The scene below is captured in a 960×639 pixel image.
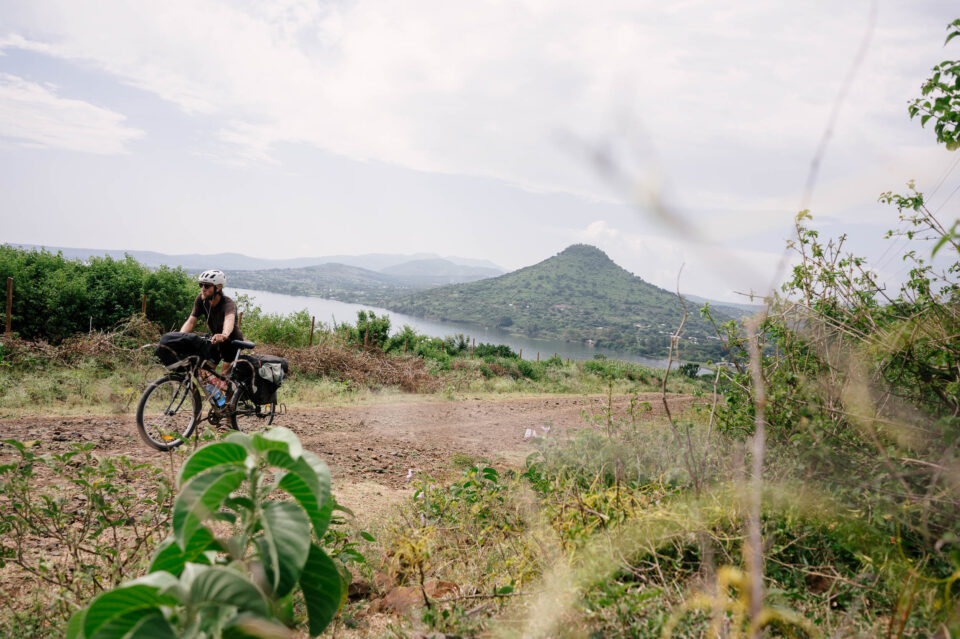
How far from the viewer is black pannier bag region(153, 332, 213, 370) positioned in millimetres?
5848

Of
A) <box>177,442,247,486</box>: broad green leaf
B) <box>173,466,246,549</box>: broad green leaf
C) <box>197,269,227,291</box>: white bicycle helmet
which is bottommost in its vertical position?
<box>173,466,246,549</box>: broad green leaf

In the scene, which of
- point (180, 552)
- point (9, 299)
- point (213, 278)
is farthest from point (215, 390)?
point (9, 299)

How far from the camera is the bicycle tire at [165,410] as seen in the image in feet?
19.0

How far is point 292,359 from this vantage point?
1388 centimetres

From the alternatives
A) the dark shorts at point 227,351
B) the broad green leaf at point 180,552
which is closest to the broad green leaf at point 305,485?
the broad green leaf at point 180,552

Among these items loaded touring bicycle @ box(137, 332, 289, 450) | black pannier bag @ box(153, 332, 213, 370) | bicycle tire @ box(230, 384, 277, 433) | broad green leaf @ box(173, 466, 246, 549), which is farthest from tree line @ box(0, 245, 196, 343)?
broad green leaf @ box(173, 466, 246, 549)

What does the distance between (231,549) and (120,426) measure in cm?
693

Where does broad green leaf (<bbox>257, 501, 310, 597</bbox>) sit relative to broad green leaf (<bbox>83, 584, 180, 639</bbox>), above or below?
above

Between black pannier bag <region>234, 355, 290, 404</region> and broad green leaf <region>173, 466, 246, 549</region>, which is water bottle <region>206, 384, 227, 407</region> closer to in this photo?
black pannier bag <region>234, 355, 290, 404</region>

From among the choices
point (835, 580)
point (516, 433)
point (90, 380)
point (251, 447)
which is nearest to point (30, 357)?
point (90, 380)

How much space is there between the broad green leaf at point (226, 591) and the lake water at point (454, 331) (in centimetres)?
323

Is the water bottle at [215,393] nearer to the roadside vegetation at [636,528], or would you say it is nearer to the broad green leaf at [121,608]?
the roadside vegetation at [636,528]

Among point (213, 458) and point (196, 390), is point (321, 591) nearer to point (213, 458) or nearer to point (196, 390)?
point (213, 458)

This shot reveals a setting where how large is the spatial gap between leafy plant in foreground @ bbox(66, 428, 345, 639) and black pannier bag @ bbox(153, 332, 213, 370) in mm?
A: 5189
